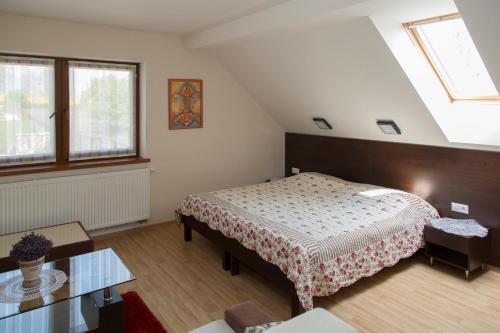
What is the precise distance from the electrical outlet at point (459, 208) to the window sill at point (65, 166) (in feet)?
10.2

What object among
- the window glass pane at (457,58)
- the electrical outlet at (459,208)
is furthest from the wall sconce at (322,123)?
the electrical outlet at (459,208)

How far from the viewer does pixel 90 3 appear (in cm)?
309

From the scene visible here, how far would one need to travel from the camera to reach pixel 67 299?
7.03 ft

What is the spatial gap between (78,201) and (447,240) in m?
3.42

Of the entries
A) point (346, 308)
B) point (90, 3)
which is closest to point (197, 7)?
point (90, 3)

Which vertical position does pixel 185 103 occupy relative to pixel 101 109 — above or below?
above

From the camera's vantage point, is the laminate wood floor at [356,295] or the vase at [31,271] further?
the laminate wood floor at [356,295]

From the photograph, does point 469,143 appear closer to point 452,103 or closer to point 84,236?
point 452,103

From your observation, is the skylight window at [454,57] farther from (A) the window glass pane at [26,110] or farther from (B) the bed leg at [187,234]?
(A) the window glass pane at [26,110]

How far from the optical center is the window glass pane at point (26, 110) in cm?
358

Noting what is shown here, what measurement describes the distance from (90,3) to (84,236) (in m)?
1.94

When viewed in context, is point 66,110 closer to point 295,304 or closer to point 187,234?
point 187,234

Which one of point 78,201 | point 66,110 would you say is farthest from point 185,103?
point 78,201

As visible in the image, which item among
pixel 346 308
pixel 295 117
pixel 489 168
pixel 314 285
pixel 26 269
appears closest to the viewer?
pixel 26 269
